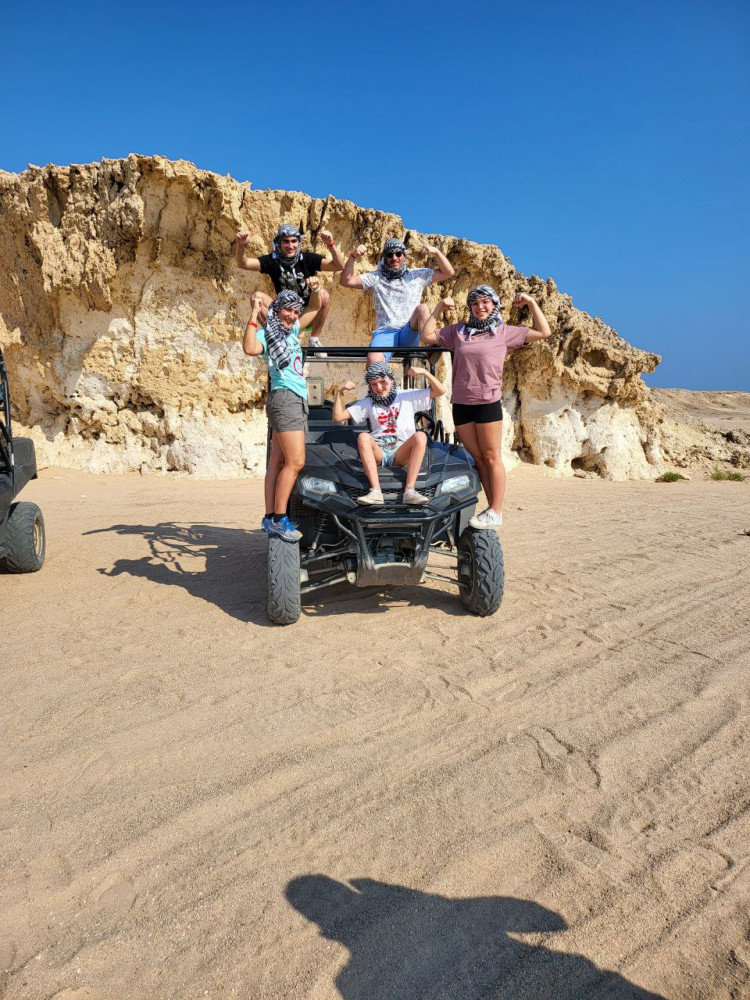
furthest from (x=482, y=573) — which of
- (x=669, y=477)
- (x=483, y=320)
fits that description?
(x=669, y=477)

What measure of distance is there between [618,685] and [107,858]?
2625mm

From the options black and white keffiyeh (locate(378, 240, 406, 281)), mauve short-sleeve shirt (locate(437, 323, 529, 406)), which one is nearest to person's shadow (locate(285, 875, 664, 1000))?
mauve short-sleeve shirt (locate(437, 323, 529, 406))

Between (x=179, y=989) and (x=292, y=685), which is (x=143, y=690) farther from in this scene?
(x=179, y=989)

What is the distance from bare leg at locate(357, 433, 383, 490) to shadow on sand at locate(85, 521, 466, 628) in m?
1.11

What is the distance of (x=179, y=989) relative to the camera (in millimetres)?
1741

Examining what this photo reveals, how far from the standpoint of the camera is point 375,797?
2.58m

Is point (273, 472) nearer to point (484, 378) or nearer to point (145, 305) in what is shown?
point (484, 378)

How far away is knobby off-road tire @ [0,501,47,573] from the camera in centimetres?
554

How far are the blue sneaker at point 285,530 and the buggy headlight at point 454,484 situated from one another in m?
1.03

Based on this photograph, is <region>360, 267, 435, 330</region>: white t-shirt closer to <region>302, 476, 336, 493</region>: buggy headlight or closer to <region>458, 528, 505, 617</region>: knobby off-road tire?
<region>302, 476, 336, 493</region>: buggy headlight

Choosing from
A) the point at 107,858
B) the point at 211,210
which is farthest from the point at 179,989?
the point at 211,210

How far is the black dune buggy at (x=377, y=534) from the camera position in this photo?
4.30m

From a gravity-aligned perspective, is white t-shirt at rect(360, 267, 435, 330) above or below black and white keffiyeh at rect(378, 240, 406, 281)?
below

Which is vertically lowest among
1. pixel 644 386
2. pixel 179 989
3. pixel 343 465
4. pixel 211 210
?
pixel 179 989
